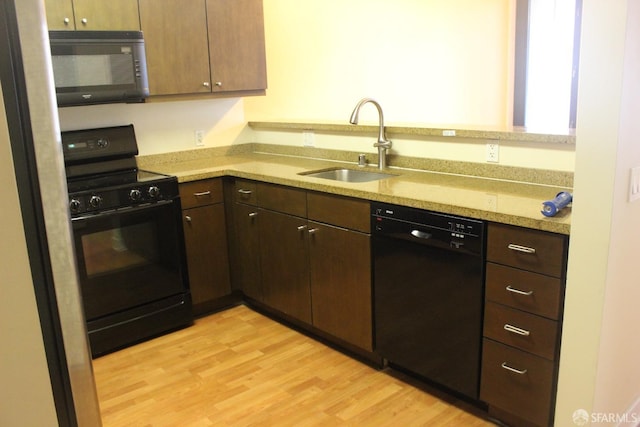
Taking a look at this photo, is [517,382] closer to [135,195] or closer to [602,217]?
[602,217]

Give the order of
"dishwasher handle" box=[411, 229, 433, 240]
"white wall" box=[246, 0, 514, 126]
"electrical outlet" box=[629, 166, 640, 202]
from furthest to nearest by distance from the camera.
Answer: "white wall" box=[246, 0, 514, 126] → "dishwasher handle" box=[411, 229, 433, 240] → "electrical outlet" box=[629, 166, 640, 202]

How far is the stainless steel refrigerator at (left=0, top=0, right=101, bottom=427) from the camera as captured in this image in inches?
36.0

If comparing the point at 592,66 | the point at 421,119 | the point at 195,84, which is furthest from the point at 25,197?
the point at 421,119

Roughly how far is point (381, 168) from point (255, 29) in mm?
1316

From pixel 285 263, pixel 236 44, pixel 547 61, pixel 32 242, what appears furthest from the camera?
pixel 547 61

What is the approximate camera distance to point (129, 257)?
10.1ft

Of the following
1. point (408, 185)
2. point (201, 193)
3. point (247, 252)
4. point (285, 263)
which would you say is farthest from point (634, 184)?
point (201, 193)

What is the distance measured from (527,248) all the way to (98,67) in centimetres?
233

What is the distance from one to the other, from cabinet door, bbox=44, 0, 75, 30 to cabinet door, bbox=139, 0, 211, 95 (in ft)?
1.28

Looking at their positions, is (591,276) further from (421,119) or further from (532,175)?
(421,119)

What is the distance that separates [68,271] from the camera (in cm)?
102

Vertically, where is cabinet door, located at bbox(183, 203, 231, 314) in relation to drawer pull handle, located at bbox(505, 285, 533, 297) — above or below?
below

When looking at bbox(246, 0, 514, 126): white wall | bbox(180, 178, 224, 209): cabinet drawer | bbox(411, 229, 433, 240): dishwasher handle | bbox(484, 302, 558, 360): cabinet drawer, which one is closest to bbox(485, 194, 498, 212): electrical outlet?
bbox(411, 229, 433, 240): dishwasher handle

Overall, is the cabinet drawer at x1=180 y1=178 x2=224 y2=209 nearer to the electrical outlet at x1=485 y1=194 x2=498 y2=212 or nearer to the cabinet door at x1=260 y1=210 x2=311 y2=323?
the cabinet door at x1=260 y1=210 x2=311 y2=323
